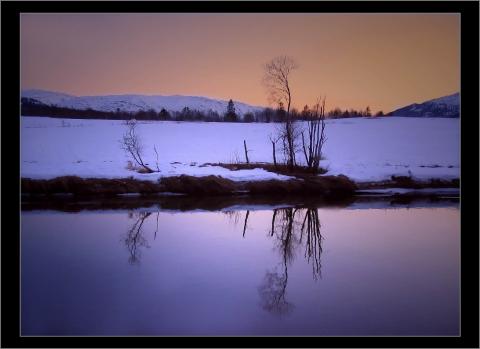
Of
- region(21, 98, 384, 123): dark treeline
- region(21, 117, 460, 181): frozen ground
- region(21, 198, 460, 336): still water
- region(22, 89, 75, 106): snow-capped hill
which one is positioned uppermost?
region(22, 89, 75, 106): snow-capped hill

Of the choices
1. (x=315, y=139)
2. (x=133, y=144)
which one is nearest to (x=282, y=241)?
(x=315, y=139)

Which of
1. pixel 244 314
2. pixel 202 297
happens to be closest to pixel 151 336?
pixel 202 297

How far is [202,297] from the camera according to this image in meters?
3.39

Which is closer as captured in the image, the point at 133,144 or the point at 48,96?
the point at 48,96

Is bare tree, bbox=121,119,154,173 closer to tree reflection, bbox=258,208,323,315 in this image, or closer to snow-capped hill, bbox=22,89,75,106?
snow-capped hill, bbox=22,89,75,106

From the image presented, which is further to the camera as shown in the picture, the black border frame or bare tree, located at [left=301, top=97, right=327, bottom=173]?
bare tree, located at [left=301, top=97, right=327, bottom=173]

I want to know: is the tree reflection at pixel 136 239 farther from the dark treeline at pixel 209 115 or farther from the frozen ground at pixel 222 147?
the dark treeline at pixel 209 115

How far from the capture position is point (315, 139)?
4883mm

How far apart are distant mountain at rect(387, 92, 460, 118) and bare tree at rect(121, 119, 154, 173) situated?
2.73 meters

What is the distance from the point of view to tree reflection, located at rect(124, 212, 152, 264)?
4.08 meters

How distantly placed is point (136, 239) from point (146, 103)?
145cm

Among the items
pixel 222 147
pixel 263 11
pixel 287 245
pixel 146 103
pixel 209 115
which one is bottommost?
pixel 287 245

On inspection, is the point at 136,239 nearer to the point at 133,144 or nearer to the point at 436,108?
the point at 133,144

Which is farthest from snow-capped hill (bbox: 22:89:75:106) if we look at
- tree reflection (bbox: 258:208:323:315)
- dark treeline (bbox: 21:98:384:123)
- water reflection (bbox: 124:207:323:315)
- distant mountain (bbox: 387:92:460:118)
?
distant mountain (bbox: 387:92:460:118)
